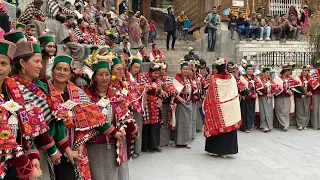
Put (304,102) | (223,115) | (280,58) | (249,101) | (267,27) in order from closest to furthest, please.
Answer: (223,115) < (249,101) < (304,102) < (280,58) < (267,27)

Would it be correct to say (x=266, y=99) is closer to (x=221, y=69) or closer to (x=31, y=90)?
(x=221, y=69)

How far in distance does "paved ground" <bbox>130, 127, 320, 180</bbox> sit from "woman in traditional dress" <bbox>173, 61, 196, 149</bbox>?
260mm

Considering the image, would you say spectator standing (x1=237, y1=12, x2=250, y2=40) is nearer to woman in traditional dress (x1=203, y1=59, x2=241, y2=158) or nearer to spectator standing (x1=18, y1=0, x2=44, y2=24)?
woman in traditional dress (x1=203, y1=59, x2=241, y2=158)

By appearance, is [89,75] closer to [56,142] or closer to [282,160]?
[56,142]

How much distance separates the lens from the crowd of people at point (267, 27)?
1603 centimetres

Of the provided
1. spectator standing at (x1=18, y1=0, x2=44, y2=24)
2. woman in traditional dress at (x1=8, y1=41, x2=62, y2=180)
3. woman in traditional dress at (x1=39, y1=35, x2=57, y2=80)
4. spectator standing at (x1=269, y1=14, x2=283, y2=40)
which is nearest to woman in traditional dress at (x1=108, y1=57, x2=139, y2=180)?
woman in traditional dress at (x1=39, y1=35, x2=57, y2=80)

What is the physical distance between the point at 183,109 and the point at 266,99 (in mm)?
3278

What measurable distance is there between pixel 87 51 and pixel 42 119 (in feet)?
19.1

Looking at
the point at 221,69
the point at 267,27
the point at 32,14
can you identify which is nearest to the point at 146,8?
the point at 267,27

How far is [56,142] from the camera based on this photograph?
2.86m

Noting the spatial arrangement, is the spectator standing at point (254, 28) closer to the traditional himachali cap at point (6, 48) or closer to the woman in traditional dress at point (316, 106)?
the woman in traditional dress at point (316, 106)

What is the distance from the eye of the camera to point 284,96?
9.38 metres

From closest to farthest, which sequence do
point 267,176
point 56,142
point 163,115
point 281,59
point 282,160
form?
point 56,142 → point 267,176 → point 282,160 → point 163,115 → point 281,59

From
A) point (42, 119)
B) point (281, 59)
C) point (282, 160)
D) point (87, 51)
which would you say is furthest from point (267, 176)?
point (281, 59)
